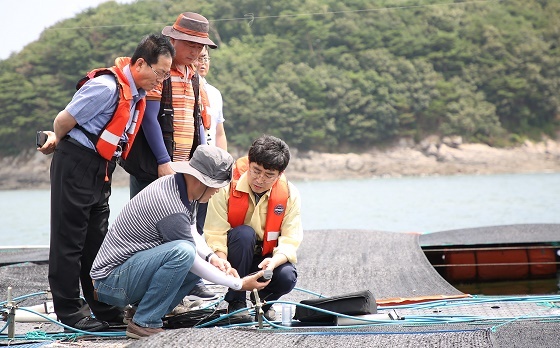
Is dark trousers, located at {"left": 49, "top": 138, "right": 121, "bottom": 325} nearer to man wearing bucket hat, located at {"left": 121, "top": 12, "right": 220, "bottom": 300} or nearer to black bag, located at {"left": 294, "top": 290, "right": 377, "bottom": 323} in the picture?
man wearing bucket hat, located at {"left": 121, "top": 12, "right": 220, "bottom": 300}

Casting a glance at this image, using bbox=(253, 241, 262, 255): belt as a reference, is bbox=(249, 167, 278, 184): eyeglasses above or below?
above

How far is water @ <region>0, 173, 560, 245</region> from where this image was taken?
62.6 feet

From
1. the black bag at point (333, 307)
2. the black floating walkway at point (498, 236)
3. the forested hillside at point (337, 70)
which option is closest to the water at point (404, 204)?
the forested hillside at point (337, 70)

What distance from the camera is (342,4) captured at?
110 ft

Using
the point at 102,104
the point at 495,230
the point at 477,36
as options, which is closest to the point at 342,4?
the point at 477,36

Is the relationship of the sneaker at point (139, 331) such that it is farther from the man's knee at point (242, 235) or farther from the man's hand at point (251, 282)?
the man's knee at point (242, 235)

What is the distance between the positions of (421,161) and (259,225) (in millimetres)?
27280

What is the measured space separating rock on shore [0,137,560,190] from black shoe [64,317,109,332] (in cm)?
2500

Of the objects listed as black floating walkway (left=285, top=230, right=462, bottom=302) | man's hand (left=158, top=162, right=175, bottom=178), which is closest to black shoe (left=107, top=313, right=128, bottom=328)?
man's hand (left=158, top=162, right=175, bottom=178)

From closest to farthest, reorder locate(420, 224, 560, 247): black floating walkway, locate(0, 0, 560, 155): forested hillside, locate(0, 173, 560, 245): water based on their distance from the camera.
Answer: locate(420, 224, 560, 247): black floating walkway < locate(0, 173, 560, 245): water < locate(0, 0, 560, 155): forested hillside

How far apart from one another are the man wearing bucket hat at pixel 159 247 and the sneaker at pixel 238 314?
32cm

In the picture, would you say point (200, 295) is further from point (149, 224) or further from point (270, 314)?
point (149, 224)

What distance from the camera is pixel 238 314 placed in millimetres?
2619

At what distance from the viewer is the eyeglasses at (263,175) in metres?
2.58
